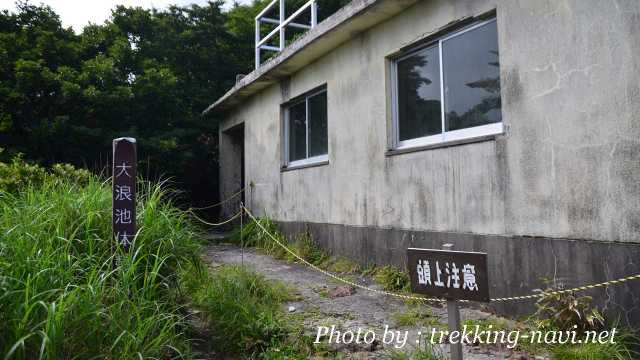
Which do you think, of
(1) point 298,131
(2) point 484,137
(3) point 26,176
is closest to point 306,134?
(1) point 298,131

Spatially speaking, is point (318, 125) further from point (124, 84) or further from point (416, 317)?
point (124, 84)

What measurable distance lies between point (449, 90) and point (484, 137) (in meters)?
0.90

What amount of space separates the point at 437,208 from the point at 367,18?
2.75 meters

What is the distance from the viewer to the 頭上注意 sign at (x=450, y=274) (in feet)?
8.04

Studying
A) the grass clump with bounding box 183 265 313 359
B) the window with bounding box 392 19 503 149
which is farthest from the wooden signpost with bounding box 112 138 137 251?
the window with bounding box 392 19 503 149

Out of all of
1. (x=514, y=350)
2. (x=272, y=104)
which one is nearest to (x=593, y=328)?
(x=514, y=350)

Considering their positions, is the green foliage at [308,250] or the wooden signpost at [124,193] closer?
the wooden signpost at [124,193]

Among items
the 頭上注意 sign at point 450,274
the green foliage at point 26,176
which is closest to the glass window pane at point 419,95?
the 頭上注意 sign at point 450,274

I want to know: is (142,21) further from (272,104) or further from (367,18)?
(367,18)

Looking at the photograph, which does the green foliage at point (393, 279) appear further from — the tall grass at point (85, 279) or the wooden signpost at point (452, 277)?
the wooden signpost at point (452, 277)

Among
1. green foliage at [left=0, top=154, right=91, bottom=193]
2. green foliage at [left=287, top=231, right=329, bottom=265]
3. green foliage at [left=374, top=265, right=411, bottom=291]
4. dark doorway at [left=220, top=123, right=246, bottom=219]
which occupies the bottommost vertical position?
green foliage at [left=374, top=265, right=411, bottom=291]

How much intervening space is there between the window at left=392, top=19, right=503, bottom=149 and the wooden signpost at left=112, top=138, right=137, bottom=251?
3.34 meters

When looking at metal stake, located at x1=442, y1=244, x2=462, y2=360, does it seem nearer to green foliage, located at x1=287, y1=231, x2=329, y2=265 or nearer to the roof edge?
the roof edge

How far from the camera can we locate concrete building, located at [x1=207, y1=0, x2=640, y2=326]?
3.57 metres
